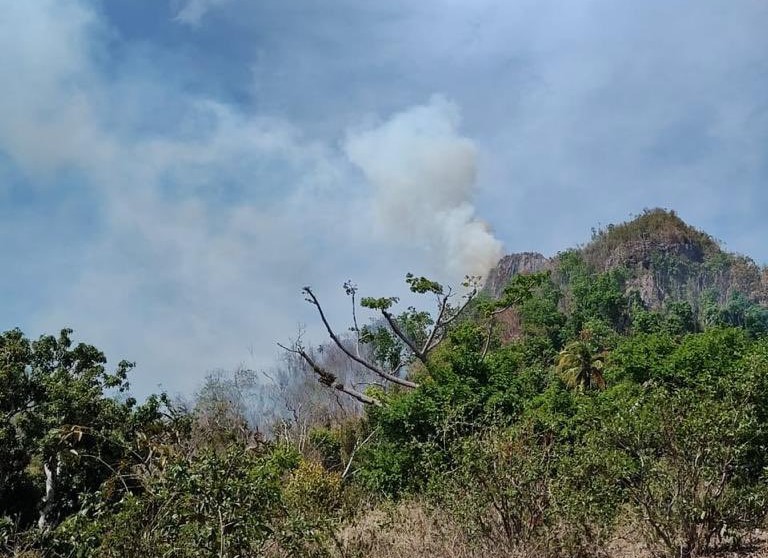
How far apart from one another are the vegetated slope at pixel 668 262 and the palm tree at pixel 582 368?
32129 millimetres

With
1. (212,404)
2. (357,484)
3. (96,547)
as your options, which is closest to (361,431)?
(212,404)

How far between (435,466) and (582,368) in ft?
64.6

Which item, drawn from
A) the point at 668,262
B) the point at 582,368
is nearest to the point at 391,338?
the point at 582,368

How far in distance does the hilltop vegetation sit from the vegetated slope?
37.9 m

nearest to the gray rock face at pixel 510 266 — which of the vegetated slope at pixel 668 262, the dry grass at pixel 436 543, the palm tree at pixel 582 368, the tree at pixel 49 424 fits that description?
the vegetated slope at pixel 668 262

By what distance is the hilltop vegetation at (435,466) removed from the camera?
5.06 m

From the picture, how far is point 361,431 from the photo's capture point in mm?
24594

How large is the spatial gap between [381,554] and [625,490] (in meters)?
2.43

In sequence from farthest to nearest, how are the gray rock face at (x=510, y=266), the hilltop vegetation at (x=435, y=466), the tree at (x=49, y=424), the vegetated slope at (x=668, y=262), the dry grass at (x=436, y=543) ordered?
the gray rock face at (x=510, y=266)
the vegetated slope at (x=668, y=262)
the tree at (x=49, y=424)
the dry grass at (x=436, y=543)
the hilltop vegetation at (x=435, y=466)

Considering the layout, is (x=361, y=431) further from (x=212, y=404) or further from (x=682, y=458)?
(x=682, y=458)

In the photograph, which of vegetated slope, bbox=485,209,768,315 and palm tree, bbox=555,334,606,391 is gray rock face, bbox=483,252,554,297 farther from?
palm tree, bbox=555,334,606,391

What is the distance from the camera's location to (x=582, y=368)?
1035 inches

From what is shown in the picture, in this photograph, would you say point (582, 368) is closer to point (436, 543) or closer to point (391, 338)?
point (391, 338)

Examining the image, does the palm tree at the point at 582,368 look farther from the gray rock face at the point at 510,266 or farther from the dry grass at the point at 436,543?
the gray rock face at the point at 510,266
